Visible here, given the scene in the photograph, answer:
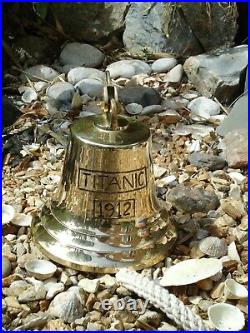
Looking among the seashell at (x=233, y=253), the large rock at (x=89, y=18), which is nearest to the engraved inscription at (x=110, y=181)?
the seashell at (x=233, y=253)

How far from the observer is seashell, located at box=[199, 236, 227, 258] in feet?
5.94

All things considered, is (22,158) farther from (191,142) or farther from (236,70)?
(236,70)

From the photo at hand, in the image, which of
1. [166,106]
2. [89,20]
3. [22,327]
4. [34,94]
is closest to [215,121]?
[166,106]

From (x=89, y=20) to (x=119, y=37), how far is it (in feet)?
0.55

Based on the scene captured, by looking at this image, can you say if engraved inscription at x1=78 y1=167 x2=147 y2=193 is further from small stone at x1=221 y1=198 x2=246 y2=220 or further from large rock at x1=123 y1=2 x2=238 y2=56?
large rock at x1=123 y1=2 x2=238 y2=56

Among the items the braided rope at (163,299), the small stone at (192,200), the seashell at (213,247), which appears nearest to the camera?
the braided rope at (163,299)

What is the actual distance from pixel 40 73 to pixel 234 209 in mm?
1278

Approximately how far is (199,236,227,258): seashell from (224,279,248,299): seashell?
0.40ft

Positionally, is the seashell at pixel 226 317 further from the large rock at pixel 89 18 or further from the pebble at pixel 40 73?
the large rock at pixel 89 18

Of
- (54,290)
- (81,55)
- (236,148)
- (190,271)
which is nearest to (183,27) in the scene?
(81,55)

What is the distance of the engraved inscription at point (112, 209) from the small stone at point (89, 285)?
0.17 meters

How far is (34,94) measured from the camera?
8.98 feet

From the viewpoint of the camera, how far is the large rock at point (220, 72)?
9.10ft

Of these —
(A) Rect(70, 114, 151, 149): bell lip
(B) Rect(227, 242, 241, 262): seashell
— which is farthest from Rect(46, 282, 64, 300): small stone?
(B) Rect(227, 242, 241, 262): seashell
